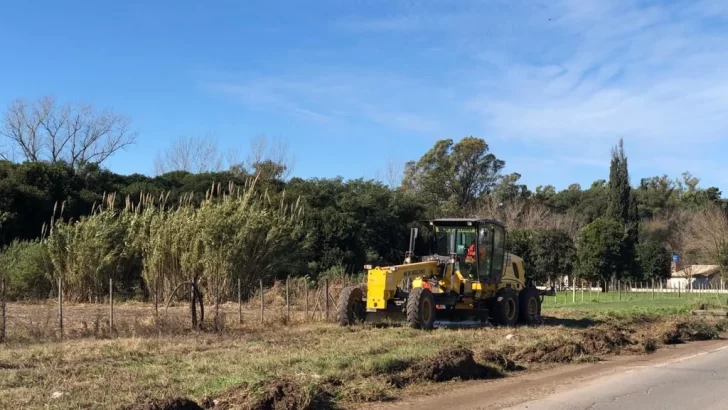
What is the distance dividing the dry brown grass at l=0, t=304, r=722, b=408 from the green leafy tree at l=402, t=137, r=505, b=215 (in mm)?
53903

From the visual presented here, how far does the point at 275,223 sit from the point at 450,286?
276 inches

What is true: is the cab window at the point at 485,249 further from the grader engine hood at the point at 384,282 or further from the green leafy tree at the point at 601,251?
the green leafy tree at the point at 601,251

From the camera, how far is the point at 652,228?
8000 cm

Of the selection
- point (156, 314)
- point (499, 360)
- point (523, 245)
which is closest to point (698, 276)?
point (523, 245)

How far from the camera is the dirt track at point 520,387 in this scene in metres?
9.00

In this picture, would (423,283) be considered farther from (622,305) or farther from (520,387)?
(622,305)

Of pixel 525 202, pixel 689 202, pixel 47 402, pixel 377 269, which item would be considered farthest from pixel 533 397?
pixel 689 202

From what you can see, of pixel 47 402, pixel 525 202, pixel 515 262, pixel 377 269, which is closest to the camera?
pixel 47 402

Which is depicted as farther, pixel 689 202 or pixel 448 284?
pixel 689 202

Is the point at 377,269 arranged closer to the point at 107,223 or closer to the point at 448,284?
the point at 448,284

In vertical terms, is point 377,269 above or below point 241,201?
below

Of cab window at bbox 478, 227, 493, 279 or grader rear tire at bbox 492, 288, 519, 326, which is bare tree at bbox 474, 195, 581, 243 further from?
cab window at bbox 478, 227, 493, 279

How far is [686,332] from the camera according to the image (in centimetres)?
1814

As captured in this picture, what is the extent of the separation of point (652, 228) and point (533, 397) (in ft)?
253
